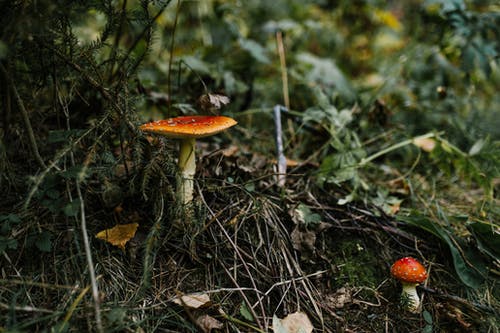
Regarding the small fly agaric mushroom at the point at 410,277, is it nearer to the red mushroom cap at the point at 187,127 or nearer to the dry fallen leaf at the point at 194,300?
the dry fallen leaf at the point at 194,300

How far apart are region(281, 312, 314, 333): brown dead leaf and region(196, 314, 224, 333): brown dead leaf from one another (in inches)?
11.6

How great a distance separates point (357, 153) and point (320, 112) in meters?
0.48

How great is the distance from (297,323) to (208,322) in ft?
1.34

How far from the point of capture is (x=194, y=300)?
1589 millimetres

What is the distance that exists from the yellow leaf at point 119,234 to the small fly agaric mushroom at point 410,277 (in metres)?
1.37

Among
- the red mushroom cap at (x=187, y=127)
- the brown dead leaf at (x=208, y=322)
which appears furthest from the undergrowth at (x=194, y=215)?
the red mushroom cap at (x=187, y=127)

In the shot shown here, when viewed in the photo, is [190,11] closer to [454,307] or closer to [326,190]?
[326,190]

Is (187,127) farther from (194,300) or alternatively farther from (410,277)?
(410,277)

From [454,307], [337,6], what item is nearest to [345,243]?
[454,307]

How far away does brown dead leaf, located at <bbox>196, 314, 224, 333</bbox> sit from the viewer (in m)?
1.50

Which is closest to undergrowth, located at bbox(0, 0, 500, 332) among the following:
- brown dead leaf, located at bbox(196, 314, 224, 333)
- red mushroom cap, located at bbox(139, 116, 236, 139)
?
brown dead leaf, located at bbox(196, 314, 224, 333)

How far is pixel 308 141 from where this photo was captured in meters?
3.06

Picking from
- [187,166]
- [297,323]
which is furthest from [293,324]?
[187,166]

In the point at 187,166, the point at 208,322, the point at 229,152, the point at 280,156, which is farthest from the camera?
the point at 280,156
